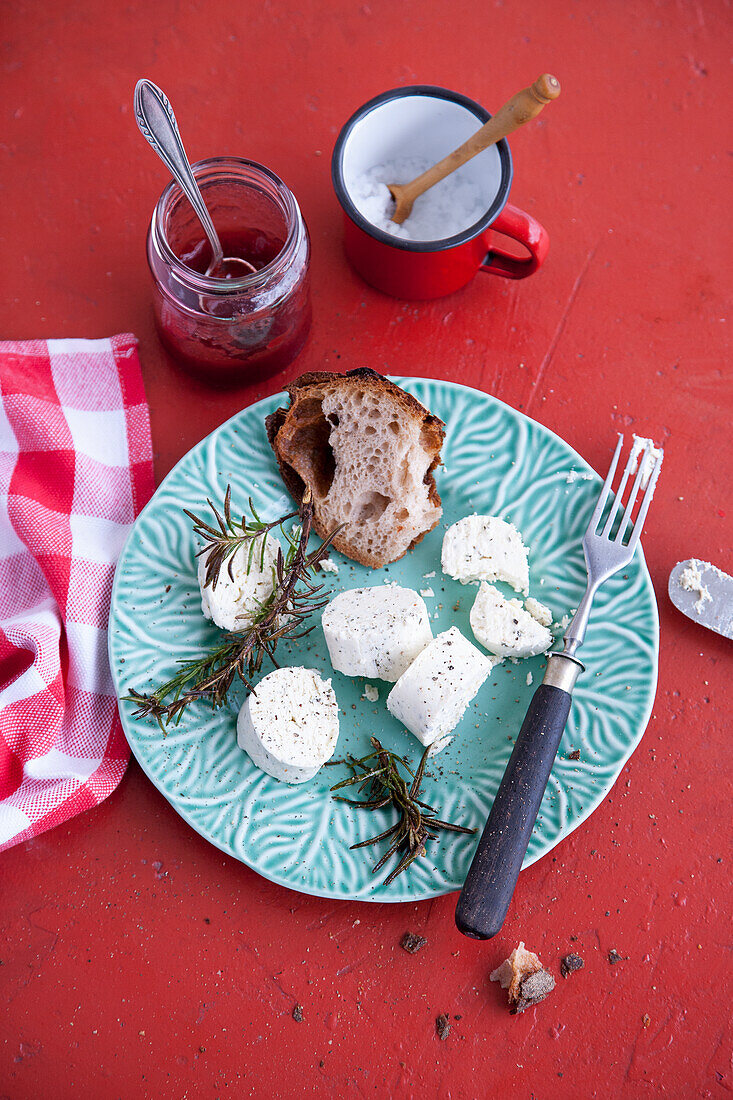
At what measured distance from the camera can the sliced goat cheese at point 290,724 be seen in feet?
4.21

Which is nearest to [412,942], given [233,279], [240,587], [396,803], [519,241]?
[396,803]

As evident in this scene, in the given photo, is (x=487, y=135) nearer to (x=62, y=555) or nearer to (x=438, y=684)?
(x=438, y=684)

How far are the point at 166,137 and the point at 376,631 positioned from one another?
0.85 meters

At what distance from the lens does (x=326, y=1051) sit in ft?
4.42

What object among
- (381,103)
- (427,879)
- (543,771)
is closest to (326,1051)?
(427,879)

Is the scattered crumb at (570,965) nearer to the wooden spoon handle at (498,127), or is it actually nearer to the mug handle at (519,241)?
the mug handle at (519,241)

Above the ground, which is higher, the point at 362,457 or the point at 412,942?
the point at 362,457

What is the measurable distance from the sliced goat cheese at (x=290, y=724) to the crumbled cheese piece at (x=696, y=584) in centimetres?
68

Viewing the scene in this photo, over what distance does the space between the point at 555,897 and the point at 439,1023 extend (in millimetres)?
282

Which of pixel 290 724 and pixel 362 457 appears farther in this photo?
pixel 362 457

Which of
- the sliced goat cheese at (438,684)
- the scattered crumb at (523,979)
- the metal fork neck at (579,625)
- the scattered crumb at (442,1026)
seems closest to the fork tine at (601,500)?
the metal fork neck at (579,625)

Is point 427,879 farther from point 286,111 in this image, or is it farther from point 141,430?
point 286,111

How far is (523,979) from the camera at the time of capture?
→ 136 cm

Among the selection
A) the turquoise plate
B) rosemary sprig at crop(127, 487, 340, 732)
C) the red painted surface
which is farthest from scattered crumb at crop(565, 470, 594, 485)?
rosemary sprig at crop(127, 487, 340, 732)
